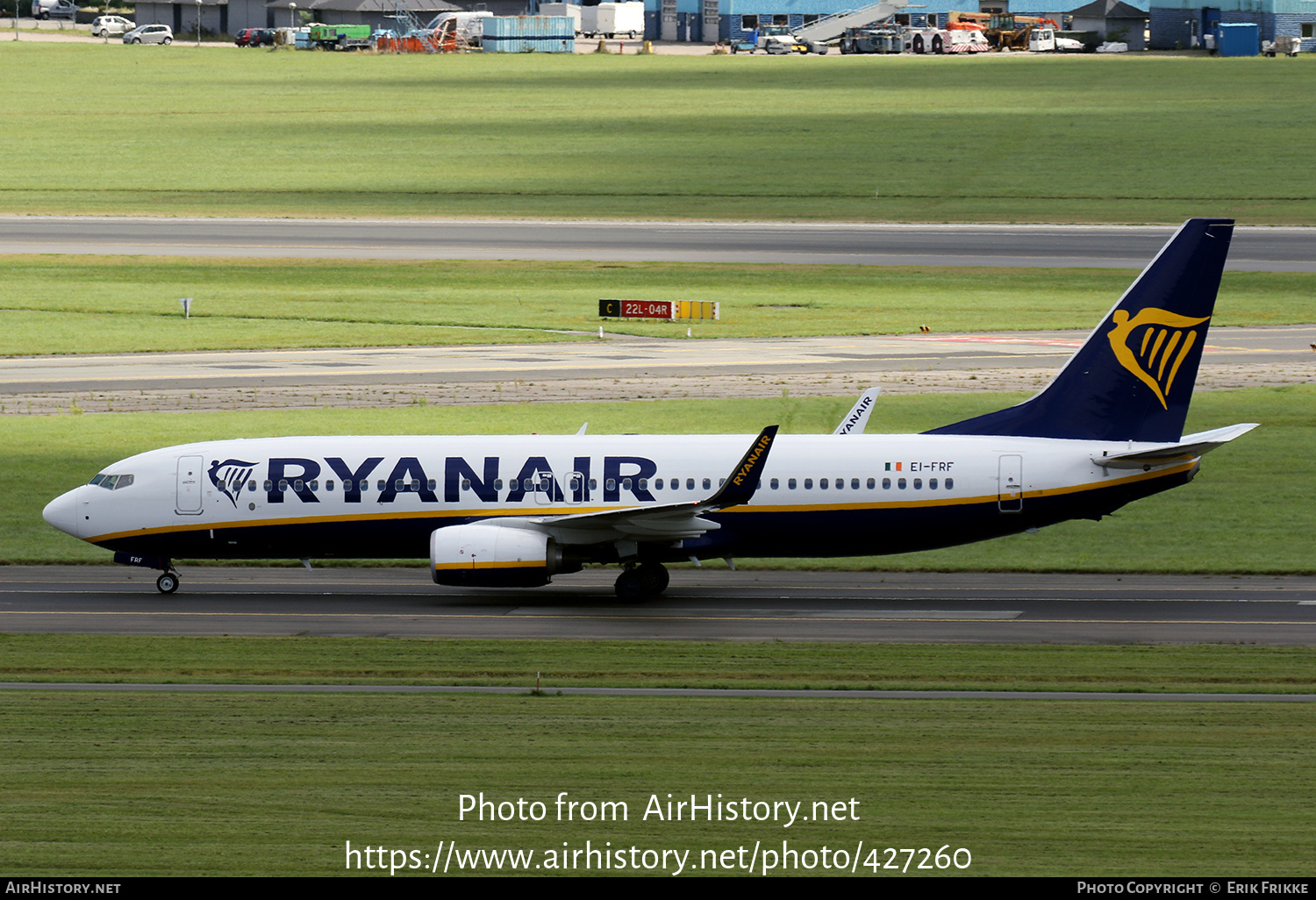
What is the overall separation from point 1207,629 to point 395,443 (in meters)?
20.2

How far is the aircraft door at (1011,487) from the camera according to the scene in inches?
1604

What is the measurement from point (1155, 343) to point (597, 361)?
35970 mm

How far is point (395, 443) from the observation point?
1670 inches

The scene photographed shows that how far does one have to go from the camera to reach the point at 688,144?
474ft

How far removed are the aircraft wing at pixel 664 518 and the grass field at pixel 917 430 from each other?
22.9 ft

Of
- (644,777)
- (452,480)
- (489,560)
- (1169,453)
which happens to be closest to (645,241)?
(452,480)

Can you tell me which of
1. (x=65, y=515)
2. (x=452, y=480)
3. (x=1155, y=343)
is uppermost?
(x=1155, y=343)

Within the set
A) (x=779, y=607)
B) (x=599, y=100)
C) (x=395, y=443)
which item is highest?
(x=599, y=100)

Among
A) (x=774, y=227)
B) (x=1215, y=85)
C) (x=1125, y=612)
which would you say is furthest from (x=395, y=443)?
(x=1215, y=85)

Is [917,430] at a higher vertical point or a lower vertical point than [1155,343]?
lower

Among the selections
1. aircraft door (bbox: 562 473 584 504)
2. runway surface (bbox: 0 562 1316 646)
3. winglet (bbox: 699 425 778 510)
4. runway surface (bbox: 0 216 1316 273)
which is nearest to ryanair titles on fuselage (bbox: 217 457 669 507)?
aircraft door (bbox: 562 473 584 504)

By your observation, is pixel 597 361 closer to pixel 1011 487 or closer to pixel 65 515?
pixel 65 515

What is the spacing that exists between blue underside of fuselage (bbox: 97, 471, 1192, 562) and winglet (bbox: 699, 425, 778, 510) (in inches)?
96.2
